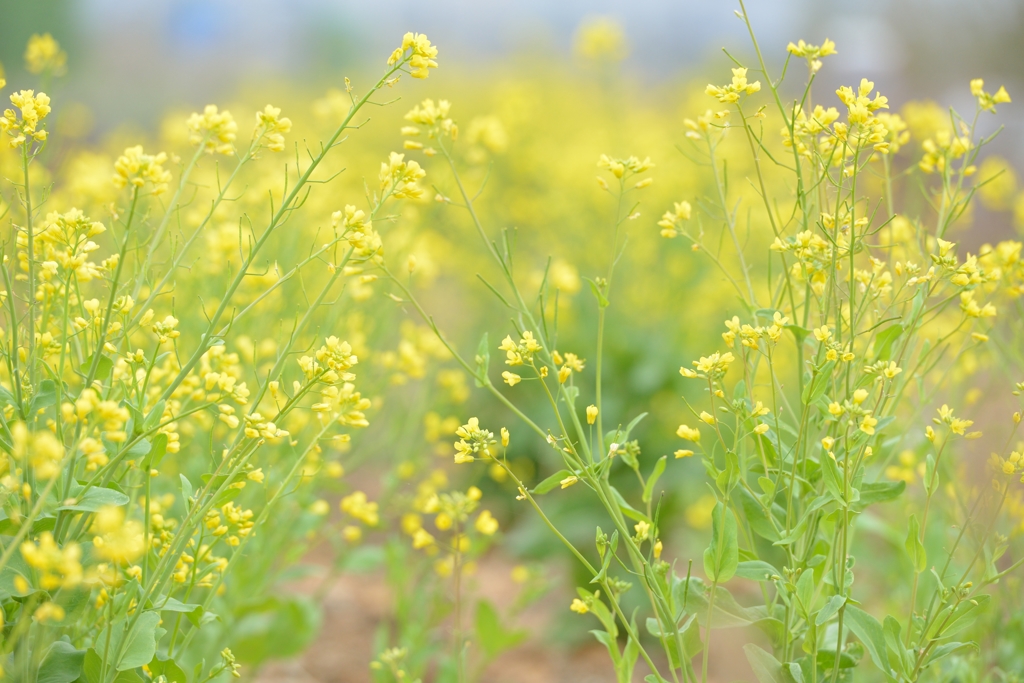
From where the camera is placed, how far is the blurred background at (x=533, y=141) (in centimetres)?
241

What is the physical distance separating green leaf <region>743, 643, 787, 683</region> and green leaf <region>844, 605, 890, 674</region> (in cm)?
11

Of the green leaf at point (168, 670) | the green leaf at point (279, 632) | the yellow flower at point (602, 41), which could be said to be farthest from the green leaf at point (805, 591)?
the yellow flower at point (602, 41)

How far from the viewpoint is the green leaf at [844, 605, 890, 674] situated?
0.98 metres

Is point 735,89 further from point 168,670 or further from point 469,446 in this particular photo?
point 168,670

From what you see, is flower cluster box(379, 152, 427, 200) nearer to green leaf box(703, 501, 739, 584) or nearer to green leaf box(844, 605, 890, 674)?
green leaf box(703, 501, 739, 584)

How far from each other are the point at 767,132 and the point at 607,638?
407 centimetres

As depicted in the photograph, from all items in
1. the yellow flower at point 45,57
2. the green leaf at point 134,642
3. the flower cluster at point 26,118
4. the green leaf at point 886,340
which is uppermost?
the yellow flower at point 45,57

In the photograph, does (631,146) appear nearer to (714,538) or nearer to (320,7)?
(714,538)

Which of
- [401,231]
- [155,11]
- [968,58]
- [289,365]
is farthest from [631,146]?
[155,11]

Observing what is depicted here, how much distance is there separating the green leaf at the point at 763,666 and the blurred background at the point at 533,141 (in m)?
0.61

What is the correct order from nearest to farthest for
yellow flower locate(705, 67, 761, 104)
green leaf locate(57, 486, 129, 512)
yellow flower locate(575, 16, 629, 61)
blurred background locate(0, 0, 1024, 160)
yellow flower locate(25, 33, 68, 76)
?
green leaf locate(57, 486, 129, 512) < yellow flower locate(705, 67, 761, 104) < yellow flower locate(25, 33, 68, 76) < yellow flower locate(575, 16, 629, 61) < blurred background locate(0, 0, 1024, 160)

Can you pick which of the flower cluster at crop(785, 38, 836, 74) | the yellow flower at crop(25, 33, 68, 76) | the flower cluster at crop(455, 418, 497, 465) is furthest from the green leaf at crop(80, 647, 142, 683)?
the yellow flower at crop(25, 33, 68, 76)

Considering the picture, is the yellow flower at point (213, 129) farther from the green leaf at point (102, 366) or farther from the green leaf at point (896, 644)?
the green leaf at point (896, 644)

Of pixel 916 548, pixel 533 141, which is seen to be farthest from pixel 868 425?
pixel 533 141
